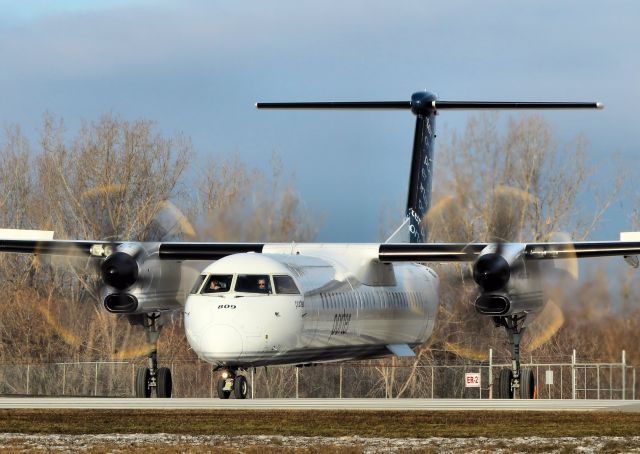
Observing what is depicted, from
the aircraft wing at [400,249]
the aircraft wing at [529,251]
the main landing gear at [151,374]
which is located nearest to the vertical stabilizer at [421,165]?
the aircraft wing at [529,251]

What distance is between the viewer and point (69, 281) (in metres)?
56.6

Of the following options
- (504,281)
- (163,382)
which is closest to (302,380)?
(163,382)

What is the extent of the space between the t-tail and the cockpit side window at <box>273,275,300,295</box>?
9.46 meters

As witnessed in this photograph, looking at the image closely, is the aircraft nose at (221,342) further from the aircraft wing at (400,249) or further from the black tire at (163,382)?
the aircraft wing at (400,249)

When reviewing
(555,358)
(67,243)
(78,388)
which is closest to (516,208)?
(67,243)

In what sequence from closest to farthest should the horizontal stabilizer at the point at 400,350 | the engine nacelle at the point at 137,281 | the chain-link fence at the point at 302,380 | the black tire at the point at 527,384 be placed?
the engine nacelle at the point at 137,281
the black tire at the point at 527,384
the horizontal stabilizer at the point at 400,350
the chain-link fence at the point at 302,380

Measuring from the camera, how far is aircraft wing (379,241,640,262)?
3088 centimetres

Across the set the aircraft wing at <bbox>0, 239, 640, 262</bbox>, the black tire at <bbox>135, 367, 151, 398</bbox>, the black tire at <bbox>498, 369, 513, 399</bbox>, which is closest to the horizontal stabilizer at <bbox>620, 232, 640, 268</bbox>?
the aircraft wing at <bbox>0, 239, 640, 262</bbox>

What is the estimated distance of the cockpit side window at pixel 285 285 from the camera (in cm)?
2681

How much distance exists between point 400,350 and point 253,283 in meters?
8.43

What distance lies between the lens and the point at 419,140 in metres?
40.0

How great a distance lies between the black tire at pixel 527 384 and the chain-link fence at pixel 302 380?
1551 centimetres

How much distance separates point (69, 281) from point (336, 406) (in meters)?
33.2

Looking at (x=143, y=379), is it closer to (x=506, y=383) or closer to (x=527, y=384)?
(x=506, y=383)
